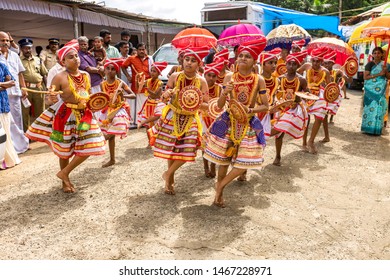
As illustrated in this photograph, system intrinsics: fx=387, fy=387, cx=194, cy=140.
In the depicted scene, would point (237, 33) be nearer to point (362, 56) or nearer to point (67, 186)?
point (67, 186)

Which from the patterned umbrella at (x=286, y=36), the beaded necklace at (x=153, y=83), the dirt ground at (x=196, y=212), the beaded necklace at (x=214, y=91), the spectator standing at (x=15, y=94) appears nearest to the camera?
the dirt ground at (x=196, y=212)

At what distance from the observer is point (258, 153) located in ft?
13.8

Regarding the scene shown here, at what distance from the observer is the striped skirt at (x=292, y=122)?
5945 mm

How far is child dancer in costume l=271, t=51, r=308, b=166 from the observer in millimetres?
5957

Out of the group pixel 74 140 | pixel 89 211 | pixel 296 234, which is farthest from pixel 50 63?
pixel 296 234

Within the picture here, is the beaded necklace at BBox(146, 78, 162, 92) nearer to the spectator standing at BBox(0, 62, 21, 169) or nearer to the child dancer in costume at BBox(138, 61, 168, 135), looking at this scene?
the child dancer in costume at BBox(138, 61, 168, 135)

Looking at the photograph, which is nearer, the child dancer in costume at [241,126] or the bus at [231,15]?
the child dancer in costume at [241,126]

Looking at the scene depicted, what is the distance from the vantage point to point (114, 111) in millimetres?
6066

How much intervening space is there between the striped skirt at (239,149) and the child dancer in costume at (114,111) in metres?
2.08

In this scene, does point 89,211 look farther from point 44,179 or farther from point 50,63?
point 50,63

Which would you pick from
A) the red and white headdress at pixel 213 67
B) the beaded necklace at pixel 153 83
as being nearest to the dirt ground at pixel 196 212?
the beaded necklace at pixel 153 83

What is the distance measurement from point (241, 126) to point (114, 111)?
8.41 ft

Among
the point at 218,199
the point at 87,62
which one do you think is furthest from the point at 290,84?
the point at 87,62

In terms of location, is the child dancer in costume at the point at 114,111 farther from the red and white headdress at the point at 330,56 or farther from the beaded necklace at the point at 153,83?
the red and white headdress at the point at 330,56
